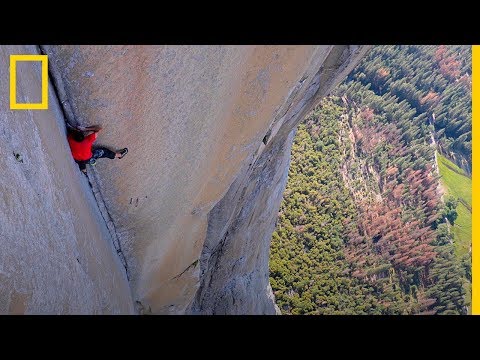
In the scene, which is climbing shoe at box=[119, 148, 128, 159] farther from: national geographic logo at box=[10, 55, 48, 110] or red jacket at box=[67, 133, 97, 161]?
national geographic logo at box=[10, 55, 48, 110]

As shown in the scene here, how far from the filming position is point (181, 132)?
251 inches

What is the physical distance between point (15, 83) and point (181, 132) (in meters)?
2.55

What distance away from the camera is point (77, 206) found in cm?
568

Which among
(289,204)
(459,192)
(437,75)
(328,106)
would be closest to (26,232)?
(289,204)

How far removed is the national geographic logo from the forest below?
696 inches

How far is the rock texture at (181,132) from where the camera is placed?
5258 mm

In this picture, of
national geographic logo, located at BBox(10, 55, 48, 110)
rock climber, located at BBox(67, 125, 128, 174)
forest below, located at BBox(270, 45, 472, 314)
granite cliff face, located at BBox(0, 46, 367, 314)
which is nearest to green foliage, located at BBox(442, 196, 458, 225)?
forest below, located at BBox(270, 45, 472, 314)

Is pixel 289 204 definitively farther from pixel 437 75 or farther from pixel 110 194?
pixel 437 75

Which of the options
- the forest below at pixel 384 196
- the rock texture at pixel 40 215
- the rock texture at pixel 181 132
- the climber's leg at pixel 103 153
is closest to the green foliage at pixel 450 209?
the forest below at pixel 384 196

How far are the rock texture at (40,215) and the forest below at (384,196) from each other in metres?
16.2

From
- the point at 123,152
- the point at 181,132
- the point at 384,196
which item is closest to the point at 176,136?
the point at 181,132

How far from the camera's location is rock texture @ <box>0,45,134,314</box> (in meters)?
3.98

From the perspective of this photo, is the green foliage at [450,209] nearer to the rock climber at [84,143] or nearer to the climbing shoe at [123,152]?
the climbing shoe at [123,152]

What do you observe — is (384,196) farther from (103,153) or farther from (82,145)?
(82,145)
